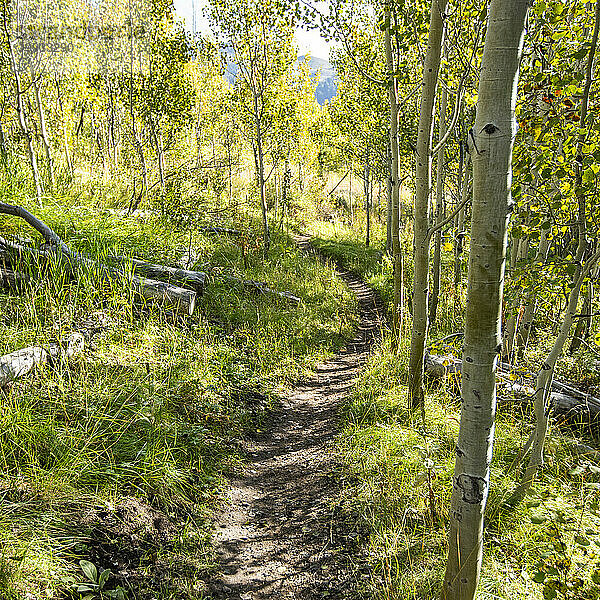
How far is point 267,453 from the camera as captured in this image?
16.0 feet

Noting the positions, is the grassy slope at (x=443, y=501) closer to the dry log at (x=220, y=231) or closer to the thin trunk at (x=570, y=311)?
the thin trunk at (x=570, y=311)

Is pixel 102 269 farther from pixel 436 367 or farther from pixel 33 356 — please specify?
pixel 436 367

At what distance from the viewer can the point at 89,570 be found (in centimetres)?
254

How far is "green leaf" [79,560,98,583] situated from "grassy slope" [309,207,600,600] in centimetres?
184

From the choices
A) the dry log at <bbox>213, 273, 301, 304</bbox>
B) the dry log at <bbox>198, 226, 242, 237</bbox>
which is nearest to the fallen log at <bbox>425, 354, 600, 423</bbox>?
the dry log at <bbox>213, 273, 301, 304</bbox>

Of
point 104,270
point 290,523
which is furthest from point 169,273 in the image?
point 290,523

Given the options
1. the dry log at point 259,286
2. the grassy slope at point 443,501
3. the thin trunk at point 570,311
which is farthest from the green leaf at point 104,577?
the dry log at point 259,286

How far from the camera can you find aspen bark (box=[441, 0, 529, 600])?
175 centimetres

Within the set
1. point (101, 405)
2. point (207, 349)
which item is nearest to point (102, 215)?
point (207, 349)

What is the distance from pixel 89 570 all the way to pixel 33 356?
2.17 meters

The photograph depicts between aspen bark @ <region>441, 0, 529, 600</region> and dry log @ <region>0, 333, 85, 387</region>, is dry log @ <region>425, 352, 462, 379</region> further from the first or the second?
dry log @ <region>0, 333, 85, 387</region>

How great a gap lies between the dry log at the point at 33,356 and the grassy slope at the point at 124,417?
111mm

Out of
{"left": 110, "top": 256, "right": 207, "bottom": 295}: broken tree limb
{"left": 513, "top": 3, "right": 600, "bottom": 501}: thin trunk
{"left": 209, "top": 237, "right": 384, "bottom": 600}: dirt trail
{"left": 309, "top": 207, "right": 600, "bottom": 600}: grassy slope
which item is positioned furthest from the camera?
{"left": 110, "top": 256, "right": 207, "bottom": 295}: broken tree limb

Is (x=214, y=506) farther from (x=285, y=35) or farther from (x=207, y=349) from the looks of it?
(x=285, y=35)
